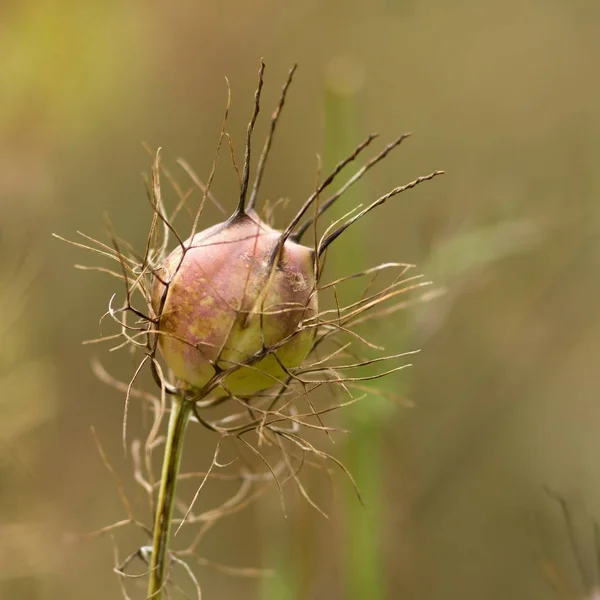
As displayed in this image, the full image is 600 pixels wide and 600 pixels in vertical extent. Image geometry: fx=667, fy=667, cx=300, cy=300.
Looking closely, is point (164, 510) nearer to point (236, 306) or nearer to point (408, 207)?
point (236, 306)

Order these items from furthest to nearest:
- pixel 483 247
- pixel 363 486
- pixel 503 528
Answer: pixel 503 528 → pixel 483 247 → pixel 363 486

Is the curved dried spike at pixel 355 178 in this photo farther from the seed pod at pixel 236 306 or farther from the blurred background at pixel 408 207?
the blurred background at pixel 408 207

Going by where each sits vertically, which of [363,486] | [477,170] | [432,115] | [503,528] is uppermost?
[432,115]

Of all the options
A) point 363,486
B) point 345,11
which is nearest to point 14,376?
point 363,486

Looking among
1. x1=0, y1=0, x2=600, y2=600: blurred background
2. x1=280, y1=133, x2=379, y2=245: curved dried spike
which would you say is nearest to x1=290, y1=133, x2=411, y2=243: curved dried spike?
x1=280, y1=133, x2=379, y2=245: curved dried spike

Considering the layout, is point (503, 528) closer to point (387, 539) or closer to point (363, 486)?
point (387, 539)

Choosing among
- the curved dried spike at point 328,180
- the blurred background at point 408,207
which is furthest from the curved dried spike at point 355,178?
the blurred background at point 408,207

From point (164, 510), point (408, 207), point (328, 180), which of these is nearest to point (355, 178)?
point (328, 180)
